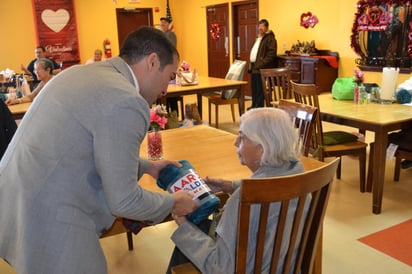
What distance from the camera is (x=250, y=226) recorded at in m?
1.24

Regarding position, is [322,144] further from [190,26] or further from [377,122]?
[190,26]

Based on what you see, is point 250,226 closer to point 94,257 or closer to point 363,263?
point 94,257

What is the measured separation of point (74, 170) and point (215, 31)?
865 cm

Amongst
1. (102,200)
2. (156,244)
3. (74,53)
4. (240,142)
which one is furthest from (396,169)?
(74,53)

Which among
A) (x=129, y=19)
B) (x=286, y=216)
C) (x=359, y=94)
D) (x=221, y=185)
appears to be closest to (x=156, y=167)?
(x=221, y=185)

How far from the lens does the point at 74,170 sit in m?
1.17

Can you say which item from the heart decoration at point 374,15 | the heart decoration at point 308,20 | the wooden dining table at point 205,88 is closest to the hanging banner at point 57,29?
the wooden dining table at point 205,88

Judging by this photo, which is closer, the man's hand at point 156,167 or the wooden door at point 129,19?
the man's hand at point 156,167

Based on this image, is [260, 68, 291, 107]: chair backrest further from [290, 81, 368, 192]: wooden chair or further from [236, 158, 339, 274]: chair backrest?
[236, 158, 339, 274]: chair backrest

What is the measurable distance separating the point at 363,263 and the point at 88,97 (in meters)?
1.96

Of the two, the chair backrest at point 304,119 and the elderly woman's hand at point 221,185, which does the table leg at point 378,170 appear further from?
the elderly woman's hand at point 221,185

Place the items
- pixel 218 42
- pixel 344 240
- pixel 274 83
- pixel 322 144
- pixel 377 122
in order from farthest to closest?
pixel 218 42, pixel 274 83, pixel 322 144, pixel 377 122, pixel 344 240

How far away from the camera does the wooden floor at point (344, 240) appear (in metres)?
2.39

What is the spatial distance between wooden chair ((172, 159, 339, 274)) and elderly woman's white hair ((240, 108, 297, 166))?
169 millimetres
